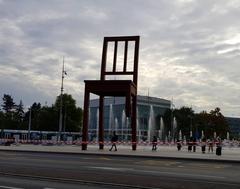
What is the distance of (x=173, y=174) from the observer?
16938mm

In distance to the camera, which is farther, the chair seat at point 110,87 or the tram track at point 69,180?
the chair seat at point 110,87

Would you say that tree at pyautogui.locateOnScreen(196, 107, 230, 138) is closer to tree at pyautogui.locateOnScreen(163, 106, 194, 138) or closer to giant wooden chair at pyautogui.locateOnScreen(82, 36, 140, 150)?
tree at pyautogui.locateOnScreen(163, 106, 194, 138)

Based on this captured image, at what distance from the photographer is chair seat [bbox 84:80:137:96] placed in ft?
104

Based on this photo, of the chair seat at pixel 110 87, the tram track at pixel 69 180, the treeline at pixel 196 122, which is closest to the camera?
the tram track at pixel 69 180

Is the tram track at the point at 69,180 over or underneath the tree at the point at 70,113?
underneath

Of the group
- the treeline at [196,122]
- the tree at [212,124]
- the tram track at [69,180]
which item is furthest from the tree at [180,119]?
the tram track at [69,180]

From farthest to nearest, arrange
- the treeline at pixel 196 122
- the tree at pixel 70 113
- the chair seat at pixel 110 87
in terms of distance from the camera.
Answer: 1. the treeline at pixel 196 122
2. the tree at pixel 70 113
3. the chair seat at pixel 110 87

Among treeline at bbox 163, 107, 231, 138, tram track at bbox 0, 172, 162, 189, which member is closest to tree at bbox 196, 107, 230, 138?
treeline at bbox 163, 107, 231, 138

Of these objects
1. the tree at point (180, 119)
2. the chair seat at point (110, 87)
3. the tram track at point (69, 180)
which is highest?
the tree at point (180, 119)

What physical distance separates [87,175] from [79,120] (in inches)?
4025

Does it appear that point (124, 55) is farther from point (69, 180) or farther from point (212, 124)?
point (212, 124)

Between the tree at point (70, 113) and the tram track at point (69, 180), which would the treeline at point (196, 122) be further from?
the tram track at point (69, 180)

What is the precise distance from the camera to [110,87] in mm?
31969

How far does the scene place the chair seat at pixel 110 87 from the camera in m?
31.6
